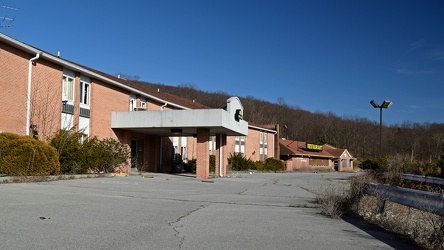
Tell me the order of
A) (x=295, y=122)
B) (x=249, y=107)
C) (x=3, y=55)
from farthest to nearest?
(x=295, y=122)
(x=249, y=107)
(x=3, y=55)

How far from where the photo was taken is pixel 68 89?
25.4 metres

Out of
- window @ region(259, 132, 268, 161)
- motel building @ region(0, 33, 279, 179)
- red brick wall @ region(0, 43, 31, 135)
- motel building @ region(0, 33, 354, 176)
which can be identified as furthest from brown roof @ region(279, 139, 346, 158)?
red brick wall @ region(0, 43, 31, 135)

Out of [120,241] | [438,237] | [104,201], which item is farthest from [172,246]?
[104,201]

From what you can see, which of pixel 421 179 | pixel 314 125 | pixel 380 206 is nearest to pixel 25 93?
pixel 380 206

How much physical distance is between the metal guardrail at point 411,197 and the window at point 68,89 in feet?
60.5

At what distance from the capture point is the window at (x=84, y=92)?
2659 centimetres

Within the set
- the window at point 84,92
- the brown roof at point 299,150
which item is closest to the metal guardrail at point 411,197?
the window at point 84,92

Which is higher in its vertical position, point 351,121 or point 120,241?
point 351,121

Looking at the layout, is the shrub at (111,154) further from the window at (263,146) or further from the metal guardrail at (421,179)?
the window at (263,146)

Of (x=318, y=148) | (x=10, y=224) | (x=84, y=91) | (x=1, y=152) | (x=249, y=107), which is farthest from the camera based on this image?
(x=249, y=107)

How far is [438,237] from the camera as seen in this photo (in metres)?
7.10

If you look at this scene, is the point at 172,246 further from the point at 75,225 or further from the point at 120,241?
the point at 75,225

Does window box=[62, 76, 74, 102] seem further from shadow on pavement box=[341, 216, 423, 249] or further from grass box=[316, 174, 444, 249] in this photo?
shadow on pavement box=[341, 216, 423, 249]

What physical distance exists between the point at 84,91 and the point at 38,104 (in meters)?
4.56
